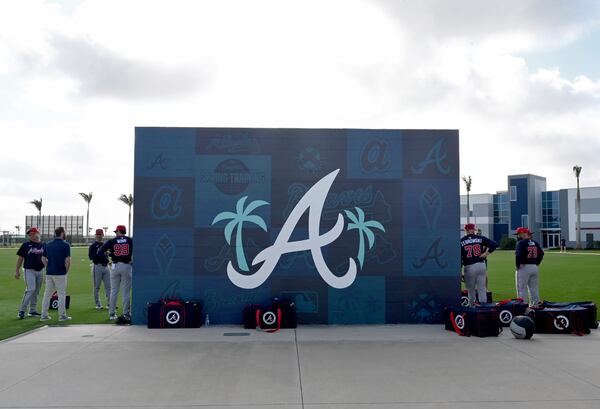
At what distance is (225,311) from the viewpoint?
10.5m

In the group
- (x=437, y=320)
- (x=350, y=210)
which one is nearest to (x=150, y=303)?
(x=350, y=210)

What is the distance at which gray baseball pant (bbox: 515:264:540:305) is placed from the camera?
35.6ft

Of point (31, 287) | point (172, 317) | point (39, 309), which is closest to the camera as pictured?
point (172, 317)

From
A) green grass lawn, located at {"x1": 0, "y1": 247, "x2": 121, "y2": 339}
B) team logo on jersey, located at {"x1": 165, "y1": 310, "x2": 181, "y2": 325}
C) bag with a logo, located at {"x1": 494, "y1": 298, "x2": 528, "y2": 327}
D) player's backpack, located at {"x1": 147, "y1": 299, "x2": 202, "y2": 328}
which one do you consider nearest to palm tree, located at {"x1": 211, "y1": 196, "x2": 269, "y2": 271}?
player's backpack, located at {"x1": 147, "y1": 299, "x2": 202, "y2": 328}

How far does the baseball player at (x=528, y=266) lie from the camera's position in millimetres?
10773

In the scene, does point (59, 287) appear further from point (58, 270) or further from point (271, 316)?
point (271, 316)

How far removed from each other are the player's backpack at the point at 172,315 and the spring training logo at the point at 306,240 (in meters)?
1.10

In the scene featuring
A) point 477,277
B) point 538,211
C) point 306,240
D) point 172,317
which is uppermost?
point 538,211

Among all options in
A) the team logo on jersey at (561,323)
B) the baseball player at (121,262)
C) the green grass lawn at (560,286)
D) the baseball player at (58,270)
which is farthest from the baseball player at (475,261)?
the baseball player at (58,270)

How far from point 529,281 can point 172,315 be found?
7662mm

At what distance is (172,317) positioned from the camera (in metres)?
10.0

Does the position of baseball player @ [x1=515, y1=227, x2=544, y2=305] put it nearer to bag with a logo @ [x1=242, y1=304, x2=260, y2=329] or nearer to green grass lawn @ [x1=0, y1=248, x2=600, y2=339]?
green grass lawn @ [x1=0, y1=248, x2=600, y2=339]

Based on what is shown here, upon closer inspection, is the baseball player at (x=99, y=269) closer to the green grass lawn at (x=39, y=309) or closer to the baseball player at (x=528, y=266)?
the green grass lawn at (x=39, y=309)

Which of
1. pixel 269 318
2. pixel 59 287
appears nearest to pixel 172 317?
pixel 269 318
